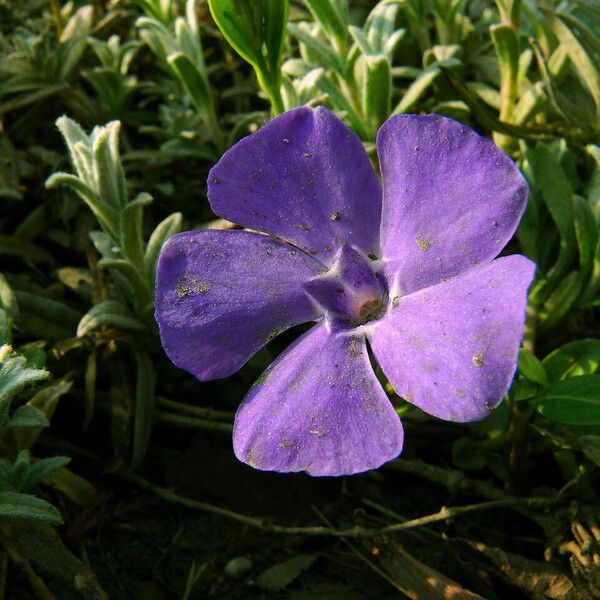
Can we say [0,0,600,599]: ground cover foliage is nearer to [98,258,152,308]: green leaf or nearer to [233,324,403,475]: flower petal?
[98,258,152,308]: green leaf

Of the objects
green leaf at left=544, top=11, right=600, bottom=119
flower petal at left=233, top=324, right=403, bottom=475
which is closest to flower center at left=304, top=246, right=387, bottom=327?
flower petal at left=233, top=324, right=403, bottom=475

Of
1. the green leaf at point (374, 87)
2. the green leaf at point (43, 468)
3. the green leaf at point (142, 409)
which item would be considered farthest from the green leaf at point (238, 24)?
the green leaf at point (43, 468)

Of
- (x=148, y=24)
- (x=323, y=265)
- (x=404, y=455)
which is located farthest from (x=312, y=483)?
(x=148, y=24)

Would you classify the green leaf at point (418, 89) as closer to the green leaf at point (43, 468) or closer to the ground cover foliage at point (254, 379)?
the ground cover foliage at point (254, 379)

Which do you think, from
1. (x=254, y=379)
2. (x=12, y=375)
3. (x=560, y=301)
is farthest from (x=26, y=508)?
(x=560, y=301)

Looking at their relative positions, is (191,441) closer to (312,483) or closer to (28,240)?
(312,483)

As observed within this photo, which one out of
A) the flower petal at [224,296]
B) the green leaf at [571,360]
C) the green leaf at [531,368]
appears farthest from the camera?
the green leaf at [571,360]
